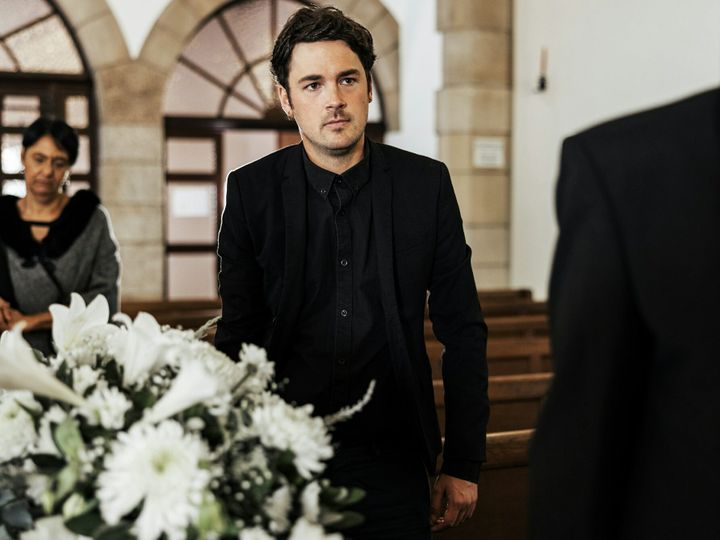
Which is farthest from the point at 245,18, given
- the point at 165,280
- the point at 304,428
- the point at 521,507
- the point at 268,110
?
the point at 304,428

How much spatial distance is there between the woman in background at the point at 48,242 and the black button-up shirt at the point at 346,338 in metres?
1.46

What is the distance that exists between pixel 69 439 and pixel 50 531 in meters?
0.10

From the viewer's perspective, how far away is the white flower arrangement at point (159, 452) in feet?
3.09

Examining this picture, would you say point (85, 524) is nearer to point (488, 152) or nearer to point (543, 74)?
point (543, 74)

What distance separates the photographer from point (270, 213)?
6.07 feet

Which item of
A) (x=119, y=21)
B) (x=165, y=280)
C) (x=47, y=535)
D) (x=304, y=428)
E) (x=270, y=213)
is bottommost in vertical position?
(x=165, y=280)

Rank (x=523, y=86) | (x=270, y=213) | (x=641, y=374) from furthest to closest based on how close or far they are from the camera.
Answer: (x=523, y=86)
(x=270, y=213)
(x=641, y=374)

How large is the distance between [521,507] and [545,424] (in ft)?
4.73

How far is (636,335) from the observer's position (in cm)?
93

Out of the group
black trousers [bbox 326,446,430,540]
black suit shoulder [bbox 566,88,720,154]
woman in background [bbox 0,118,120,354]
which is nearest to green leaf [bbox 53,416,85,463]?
black suit shoulder [bbox 566,88,720,154]

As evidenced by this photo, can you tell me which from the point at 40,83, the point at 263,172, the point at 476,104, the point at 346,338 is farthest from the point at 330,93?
the point at 40,83

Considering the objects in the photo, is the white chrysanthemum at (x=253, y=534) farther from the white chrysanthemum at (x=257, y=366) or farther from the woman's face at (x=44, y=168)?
the woman's face at (x=44, y=168)

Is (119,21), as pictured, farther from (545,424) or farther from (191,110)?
(545,424)

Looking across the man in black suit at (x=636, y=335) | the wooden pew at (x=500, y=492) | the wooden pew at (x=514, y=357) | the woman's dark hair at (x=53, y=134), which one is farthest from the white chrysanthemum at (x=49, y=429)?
the wooden pew at (x=514, y=357)
